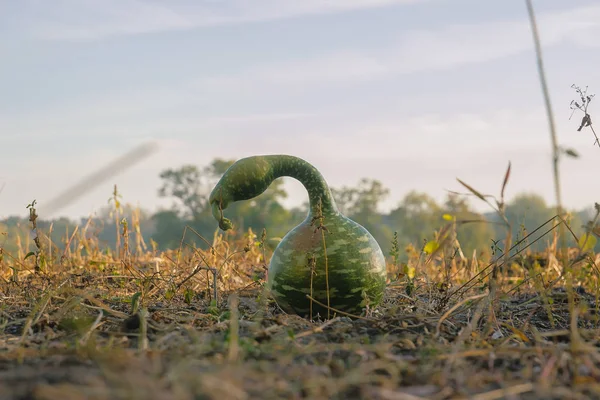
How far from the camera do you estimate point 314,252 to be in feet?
12.7

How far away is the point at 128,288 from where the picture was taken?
513cm

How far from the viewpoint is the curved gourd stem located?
4012 mm

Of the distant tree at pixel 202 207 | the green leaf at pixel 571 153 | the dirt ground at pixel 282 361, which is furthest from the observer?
the distant tree at pixel 202 207

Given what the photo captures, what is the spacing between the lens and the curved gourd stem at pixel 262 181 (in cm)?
401

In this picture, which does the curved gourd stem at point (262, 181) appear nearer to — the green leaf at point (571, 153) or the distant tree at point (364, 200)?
the green leaf at point (571, 153)

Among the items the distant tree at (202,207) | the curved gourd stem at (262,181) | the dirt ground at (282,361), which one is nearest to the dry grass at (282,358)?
the dirt ground at (282,361)

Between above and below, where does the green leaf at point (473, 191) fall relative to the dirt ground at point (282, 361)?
above

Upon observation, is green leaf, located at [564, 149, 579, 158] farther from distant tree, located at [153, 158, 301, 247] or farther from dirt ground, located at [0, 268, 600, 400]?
distant tree, located at [153, 158, 301, 247]

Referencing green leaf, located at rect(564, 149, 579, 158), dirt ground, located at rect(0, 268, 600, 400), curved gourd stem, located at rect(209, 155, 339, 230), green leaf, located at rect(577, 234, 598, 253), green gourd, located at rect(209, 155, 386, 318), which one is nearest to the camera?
dirt ground, located at rect(0, 268, 600, 400)

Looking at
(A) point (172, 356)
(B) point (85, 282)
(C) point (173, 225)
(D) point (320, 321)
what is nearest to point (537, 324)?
(D) point (320, 321)

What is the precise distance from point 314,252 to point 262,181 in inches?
23.0

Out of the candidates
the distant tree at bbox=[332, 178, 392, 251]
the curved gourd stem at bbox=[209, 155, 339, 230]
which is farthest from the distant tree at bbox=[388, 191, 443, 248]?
the curved gourd stem at bbox=[209, 155, 339, 230]

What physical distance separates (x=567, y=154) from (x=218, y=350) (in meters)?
1.58

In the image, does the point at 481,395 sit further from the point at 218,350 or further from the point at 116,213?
the point at 116,213
